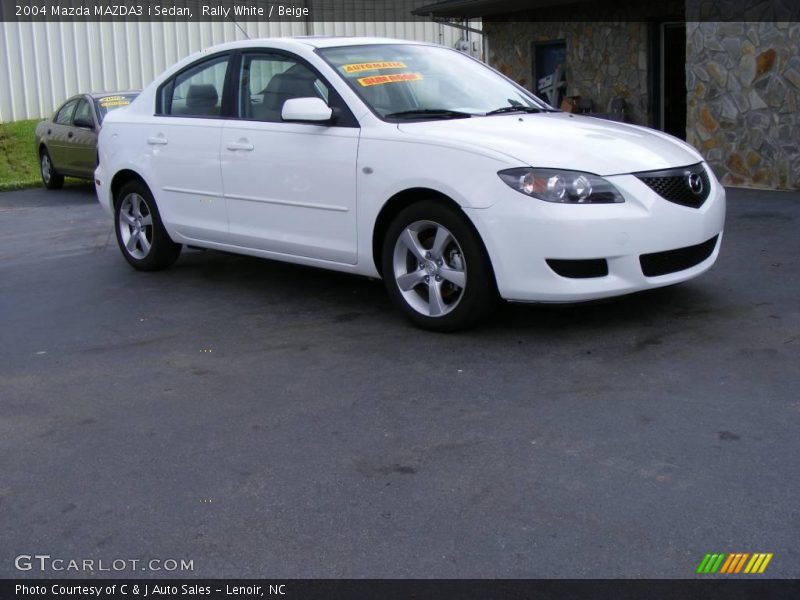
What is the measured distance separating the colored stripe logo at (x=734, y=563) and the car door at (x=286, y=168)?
3522 mm

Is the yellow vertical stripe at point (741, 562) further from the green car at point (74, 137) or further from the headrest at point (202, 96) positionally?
the green car at point (74, 137)

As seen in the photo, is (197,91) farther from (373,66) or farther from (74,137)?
(74,137)

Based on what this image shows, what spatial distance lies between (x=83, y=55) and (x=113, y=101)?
6.63m

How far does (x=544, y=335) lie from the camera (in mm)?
5965

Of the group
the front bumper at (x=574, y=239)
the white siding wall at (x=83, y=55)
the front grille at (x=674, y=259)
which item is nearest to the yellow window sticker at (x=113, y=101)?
the white siding wall at (x=83, y=55)

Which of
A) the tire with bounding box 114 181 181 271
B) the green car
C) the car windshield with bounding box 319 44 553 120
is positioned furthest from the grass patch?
the car windshield with bounding box 319 44 553 120

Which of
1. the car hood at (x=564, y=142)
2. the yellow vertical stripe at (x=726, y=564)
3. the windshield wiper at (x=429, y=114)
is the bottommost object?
the yellow vertical stripe at (x=726, y=564)

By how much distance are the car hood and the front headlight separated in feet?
0.14

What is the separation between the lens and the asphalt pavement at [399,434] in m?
3.50

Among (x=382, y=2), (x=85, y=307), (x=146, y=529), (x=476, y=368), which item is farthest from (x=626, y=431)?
(x=382, y=2)

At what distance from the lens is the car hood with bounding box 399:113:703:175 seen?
5.68 metres

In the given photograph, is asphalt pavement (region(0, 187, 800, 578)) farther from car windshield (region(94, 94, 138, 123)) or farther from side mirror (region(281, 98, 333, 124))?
car windshield (region(94, 94, 138, 123))

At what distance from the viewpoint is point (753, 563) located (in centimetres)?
328
